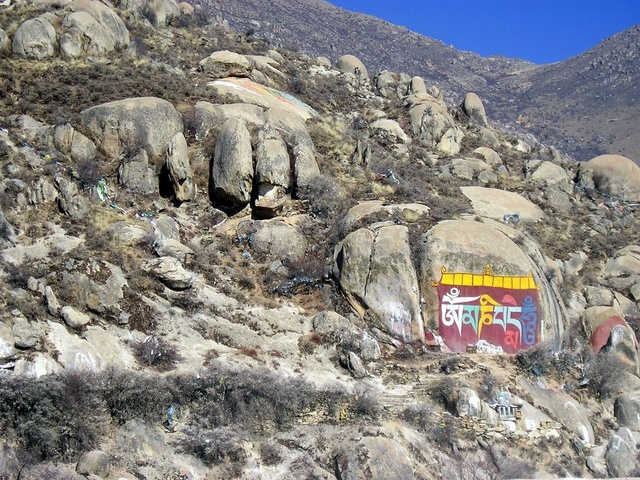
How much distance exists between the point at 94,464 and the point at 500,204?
16.9 metres

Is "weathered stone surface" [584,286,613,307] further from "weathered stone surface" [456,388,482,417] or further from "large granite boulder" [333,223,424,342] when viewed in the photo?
"weathered stone surface" [456,388,482,417]

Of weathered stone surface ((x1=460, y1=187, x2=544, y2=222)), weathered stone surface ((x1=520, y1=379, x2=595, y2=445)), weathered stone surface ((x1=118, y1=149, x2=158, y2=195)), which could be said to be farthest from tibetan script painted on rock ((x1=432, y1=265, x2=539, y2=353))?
weathered stone surface ((x1=118, y1=149, x2=158, y2=195))

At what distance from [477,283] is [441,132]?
15024 millimetres

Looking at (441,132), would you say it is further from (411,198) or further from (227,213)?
(227,213)

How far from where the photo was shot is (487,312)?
17312 mm

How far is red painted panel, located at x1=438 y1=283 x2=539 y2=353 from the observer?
17.1m

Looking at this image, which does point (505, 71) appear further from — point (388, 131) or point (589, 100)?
point (388, 131)

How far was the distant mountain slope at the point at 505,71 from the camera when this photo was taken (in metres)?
79.0

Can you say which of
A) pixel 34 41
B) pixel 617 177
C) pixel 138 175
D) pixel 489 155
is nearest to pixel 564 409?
pixel 138 175

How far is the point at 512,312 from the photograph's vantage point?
17.5m

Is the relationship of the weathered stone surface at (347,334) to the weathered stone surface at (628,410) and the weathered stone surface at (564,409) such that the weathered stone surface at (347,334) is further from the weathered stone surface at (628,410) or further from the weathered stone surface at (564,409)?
the weathered stone surface at (628,410)

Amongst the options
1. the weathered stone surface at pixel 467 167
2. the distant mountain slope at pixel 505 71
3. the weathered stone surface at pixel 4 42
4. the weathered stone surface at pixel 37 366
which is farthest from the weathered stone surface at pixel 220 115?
the distant mountain slope at pixel 505 71

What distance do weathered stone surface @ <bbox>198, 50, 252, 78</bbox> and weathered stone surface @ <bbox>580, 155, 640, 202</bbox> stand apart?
1646 centimetres

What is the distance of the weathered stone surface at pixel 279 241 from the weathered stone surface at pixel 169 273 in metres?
3.37
